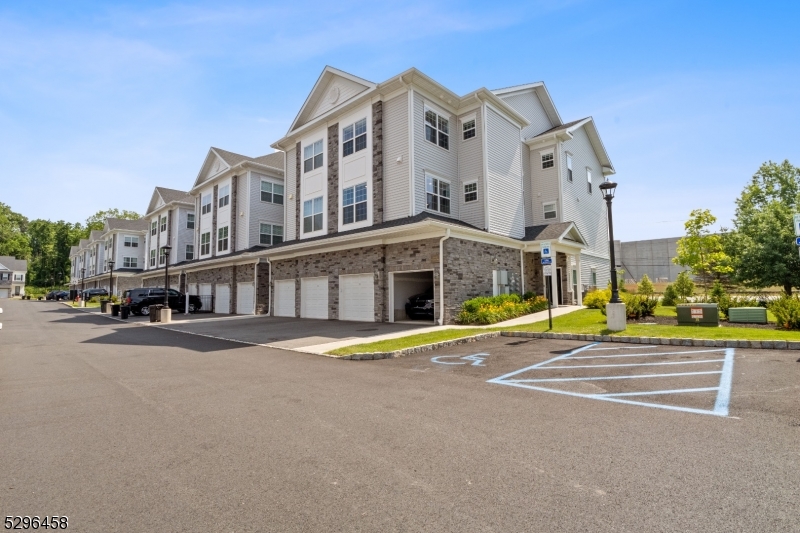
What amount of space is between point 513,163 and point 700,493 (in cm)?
2025

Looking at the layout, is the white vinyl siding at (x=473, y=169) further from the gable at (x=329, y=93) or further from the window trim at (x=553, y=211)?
the window trim at (x=553, y=211)

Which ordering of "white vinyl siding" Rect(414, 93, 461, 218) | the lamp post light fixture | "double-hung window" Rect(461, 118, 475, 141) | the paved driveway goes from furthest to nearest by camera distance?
the lamp post light fixture, "double-hung window" Rect(461, 118, 475, 141), "white vinyl siding" Rect(414, 93, 461, 218), the paved driveway

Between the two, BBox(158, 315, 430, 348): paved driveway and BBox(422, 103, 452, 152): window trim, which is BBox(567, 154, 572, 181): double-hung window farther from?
BBox(158, 315, 430, 348): paved driveway

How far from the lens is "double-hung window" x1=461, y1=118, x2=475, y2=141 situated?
19969 mm

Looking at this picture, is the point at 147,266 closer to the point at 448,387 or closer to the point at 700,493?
the point at 448,387

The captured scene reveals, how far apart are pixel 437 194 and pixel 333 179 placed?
20.0 feet

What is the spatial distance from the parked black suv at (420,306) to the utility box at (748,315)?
33.8ft

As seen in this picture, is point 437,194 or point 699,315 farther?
point 437,194

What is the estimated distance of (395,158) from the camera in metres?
18.4

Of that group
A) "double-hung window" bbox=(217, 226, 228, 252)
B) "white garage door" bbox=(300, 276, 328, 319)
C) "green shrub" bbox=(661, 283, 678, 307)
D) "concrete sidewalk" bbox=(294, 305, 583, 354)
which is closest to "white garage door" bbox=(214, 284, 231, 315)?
"double-hung window" bbox=(217, 226, 228, 252)

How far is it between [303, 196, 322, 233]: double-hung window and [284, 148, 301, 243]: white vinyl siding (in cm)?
104

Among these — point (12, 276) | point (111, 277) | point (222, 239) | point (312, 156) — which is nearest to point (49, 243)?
point (12, 276)

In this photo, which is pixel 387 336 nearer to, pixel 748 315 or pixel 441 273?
pixel 441 273

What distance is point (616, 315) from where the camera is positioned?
11.9 meters
